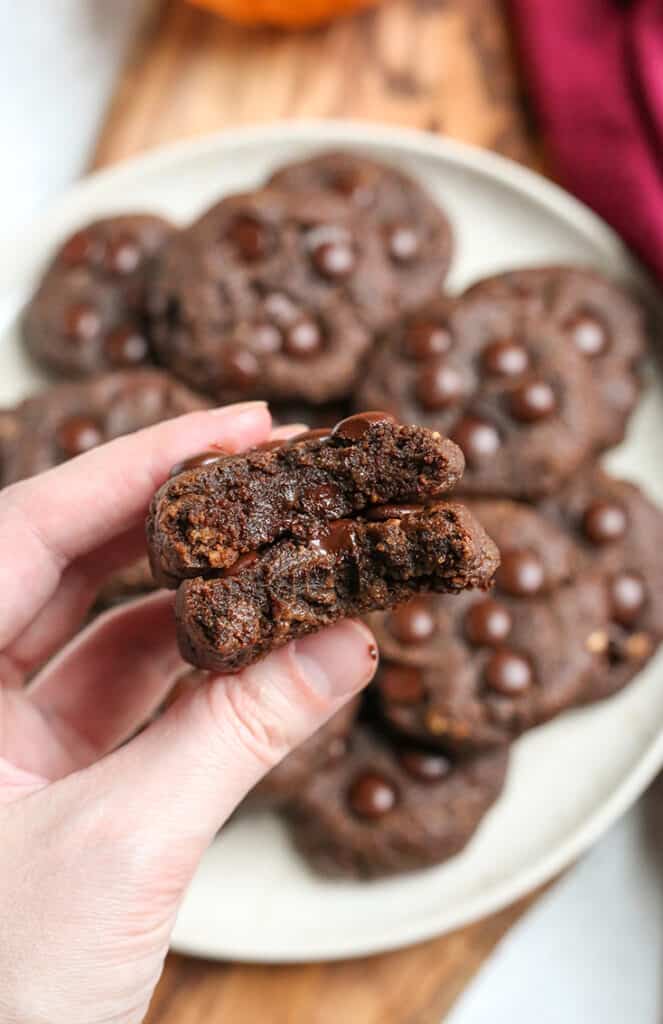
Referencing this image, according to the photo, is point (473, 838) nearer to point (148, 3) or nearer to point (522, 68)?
point (522, 68)

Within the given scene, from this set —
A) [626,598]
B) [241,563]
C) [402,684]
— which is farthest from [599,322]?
Result: [241,563]

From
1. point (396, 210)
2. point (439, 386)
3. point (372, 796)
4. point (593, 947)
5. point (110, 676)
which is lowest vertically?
point (593, 947)

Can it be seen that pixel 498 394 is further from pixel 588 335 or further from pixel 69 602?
pixel 69 602

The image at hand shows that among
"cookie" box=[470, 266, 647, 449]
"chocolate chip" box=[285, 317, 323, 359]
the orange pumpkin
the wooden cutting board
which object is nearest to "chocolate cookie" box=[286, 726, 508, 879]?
"cookie" box=[470, 266, 647, 449]

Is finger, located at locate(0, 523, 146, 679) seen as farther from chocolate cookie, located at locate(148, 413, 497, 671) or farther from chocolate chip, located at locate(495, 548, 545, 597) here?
chocolate chip, located at locate(495, 548, 545, 597)

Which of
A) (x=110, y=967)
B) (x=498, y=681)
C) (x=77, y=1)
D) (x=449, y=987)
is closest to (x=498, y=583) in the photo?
(x=498, y=681)

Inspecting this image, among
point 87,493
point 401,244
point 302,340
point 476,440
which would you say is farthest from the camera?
point 401,244

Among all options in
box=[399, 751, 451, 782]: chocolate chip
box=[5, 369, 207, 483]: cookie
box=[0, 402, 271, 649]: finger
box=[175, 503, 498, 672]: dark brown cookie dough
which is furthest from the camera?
box=[5, 369, 207, 483]: cookie
